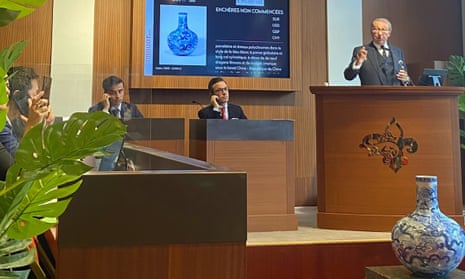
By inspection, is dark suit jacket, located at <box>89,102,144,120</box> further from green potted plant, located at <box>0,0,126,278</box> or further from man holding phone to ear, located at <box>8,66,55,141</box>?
green potted plant, located at <box>0,0,126,278</box>

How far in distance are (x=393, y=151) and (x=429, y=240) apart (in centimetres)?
127

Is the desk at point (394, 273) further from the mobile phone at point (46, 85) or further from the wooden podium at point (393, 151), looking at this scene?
the mobile phone at point (46, 85)

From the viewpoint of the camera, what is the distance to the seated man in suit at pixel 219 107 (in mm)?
3805

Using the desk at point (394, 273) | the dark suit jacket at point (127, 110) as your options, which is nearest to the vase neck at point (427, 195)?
the desk at point (394, 273)

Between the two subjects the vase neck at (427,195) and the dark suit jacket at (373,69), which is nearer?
the vase neck at (427,195)

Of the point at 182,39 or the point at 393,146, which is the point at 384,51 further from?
the point at 182,39

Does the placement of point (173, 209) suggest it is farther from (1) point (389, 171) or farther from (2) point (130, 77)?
(1) point (389, 171)

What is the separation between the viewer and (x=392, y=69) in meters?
3.46

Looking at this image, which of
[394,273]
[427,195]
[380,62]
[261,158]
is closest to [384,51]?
[380,62]

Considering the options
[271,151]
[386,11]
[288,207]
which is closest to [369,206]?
[288,207]

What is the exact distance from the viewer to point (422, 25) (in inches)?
206

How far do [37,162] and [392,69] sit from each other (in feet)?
10.8

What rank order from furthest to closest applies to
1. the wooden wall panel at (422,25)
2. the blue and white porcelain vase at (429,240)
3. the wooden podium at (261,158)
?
the wooden wall panel at (422,25) < the wooden podium at (261,158) < the blue and white porcelain vase at (429,240)

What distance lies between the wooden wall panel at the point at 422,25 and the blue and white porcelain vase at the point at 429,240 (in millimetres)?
3657
